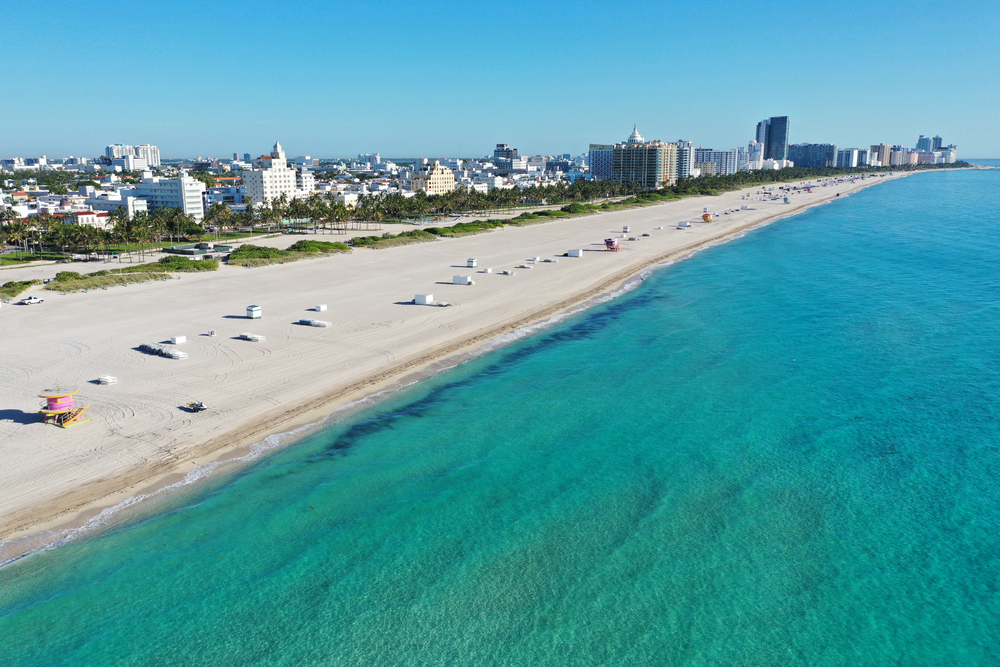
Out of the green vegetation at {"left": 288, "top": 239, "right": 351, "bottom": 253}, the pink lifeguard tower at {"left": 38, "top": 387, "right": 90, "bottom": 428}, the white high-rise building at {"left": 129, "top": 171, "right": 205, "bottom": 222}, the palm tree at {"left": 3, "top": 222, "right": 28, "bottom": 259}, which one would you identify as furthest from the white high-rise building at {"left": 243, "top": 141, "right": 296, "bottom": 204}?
the pink lifeguard tower at {"left": 38, "top": 387, "right": 90, "bottom": 428}

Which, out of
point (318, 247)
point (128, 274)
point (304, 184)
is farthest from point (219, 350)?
point (304, 184)

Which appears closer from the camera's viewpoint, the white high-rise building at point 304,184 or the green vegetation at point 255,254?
the green vegetation at point 255,254

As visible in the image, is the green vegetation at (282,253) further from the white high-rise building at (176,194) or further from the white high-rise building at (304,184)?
the white high-rise building at (304,184)

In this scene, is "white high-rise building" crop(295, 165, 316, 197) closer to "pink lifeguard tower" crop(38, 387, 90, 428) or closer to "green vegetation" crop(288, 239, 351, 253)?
"green vegetation" crop(288, 239, 351, 253)

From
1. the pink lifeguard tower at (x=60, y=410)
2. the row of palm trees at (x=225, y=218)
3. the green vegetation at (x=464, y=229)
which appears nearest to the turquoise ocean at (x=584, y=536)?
the pink lifeguard tower at (x=60, y=410)

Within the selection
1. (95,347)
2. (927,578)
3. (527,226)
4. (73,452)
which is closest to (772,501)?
(927,578)

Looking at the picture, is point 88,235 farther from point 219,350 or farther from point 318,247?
point 219,350

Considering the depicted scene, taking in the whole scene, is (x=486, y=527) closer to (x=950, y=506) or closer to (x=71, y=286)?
(x=950, y=506)
